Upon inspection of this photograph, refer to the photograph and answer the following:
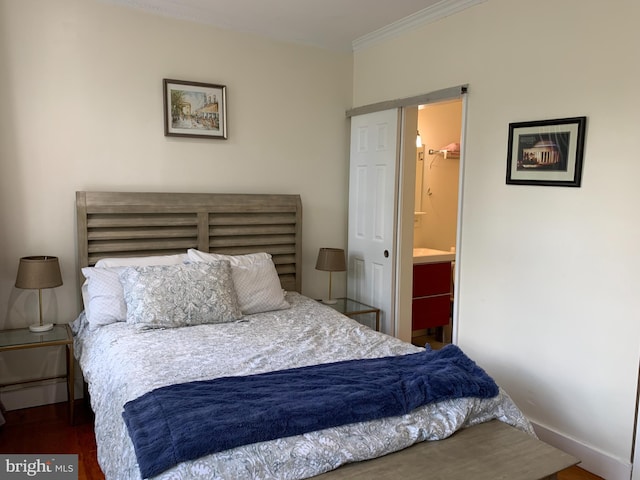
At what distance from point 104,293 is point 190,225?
0.82m

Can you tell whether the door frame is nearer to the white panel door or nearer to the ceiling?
the white panel door

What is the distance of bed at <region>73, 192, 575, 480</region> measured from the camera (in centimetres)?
165

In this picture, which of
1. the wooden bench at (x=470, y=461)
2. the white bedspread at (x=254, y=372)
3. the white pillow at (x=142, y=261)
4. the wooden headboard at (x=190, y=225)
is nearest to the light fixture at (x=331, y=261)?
the wooden headboard at (x=190, y=225)

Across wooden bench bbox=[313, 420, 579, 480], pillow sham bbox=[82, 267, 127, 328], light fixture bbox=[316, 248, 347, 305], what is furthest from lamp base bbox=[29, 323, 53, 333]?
wooden bench bbox=[313, 420, 579, 480]

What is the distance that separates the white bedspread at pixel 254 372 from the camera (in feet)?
5.29

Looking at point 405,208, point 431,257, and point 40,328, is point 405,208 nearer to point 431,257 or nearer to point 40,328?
point 431,257

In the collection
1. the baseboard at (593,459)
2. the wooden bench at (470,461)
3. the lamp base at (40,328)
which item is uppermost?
the lamp base at (40,328)

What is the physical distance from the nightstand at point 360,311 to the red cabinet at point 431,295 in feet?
1.78

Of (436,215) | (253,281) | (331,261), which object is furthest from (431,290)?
(253,281)

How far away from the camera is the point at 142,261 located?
323cm

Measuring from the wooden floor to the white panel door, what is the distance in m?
1.78

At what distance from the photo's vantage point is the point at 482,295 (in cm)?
314

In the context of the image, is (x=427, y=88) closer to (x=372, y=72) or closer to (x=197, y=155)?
(x=372, y=72)

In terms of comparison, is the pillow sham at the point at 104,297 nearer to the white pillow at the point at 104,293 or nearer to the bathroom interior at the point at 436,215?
the white pillow at the point at 104,293
